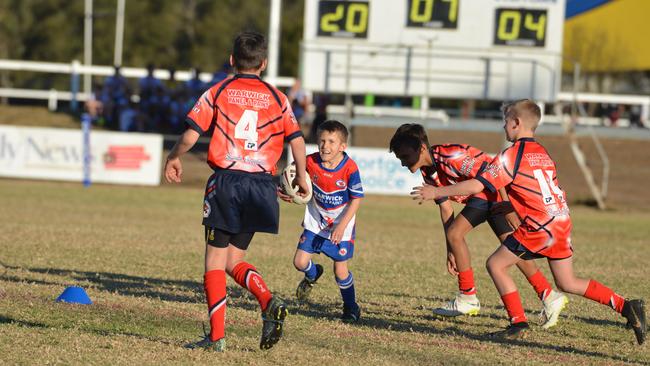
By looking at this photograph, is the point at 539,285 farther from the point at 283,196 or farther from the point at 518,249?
the point at 283,196

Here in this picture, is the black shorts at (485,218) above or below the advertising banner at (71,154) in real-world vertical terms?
above

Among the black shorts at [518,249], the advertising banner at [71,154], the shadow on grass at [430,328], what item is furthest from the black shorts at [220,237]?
the advertising banner at [71,154]

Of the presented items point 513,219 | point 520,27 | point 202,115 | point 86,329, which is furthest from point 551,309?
point 520,27

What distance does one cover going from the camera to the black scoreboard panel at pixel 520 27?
24266 mm

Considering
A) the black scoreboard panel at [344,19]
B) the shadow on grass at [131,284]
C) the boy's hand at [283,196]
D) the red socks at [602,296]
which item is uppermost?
Result: the black scoreboard panel at [344,19]

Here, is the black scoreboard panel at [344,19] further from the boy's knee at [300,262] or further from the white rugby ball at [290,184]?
the white rugby ball at [290,184]

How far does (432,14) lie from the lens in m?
24.2

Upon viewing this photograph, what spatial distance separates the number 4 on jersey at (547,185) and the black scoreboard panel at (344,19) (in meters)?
17.5

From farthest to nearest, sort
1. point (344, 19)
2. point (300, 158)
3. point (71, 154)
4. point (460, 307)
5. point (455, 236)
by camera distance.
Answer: point (344, 19) < point (71, 154) < point (460, 307) < point (455, 236) < point (300, 158)

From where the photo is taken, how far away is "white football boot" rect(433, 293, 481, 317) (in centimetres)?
798

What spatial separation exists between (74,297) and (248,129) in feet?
8.11

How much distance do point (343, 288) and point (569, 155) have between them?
1813cm

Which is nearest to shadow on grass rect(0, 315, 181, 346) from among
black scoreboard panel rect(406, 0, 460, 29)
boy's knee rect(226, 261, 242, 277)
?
boy's knee rect(226, 261, 242, 277)

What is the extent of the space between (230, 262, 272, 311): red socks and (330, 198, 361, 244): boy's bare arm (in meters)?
1.19
